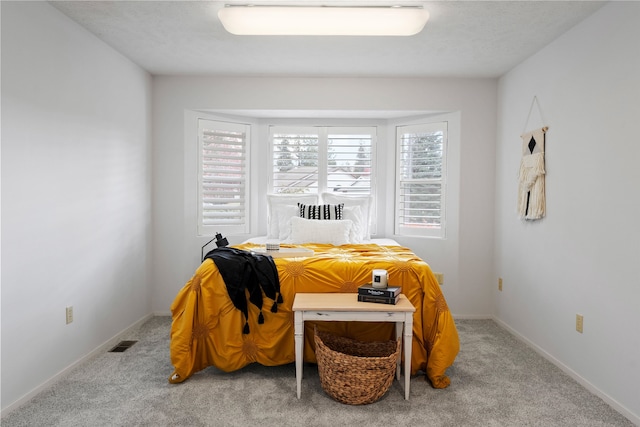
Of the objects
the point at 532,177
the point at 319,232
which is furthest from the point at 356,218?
the point at 532,177

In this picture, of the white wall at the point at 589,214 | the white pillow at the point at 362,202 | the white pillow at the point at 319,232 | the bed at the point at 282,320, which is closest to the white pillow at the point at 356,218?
the white pillow at the point at 362,202

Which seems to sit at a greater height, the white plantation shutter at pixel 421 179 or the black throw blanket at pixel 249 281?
the white plantation shutter at pixel 421 179

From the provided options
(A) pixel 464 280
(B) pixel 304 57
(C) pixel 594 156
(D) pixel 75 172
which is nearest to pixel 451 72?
(B) pixel 304 57

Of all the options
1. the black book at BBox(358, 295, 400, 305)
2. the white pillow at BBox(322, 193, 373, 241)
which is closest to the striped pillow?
the white pillow at BBox(322, 193, 373, 241)

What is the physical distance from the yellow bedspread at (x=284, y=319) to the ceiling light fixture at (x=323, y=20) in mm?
1546

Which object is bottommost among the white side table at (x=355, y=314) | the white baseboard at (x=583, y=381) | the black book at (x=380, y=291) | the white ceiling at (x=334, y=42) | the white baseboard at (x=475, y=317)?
the white baseboard at (x=475, y=317)

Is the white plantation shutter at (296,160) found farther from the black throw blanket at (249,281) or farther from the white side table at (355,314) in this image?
the white side table at (355,314)

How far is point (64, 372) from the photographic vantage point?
265 centimetres

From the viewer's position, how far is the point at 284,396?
93.7 inches

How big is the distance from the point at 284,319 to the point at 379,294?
681mm

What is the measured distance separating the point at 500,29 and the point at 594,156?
1.10 metres

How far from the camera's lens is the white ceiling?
2.58 m

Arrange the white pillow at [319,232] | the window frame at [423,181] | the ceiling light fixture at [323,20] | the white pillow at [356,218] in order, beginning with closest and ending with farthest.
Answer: the ceiling light fixture at [323,20]
the white pillow at [319,232]
the white pillow at [356,218]
the window frame at [423,181]

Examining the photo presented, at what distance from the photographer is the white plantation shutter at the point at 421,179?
13.8ft
